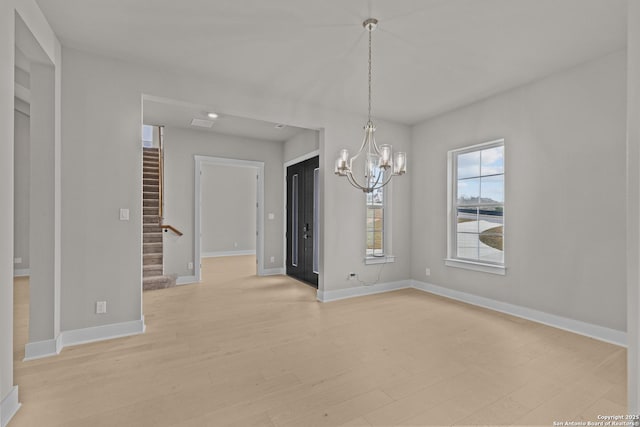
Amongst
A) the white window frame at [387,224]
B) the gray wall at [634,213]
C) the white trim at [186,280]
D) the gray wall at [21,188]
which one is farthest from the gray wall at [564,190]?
the gray wall at [21,188]

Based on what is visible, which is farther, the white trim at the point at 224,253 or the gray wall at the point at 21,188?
the white trim at the point at 224,253

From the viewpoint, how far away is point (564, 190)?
331cm

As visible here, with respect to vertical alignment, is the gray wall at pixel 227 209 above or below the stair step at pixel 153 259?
above

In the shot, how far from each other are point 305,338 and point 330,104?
308 centimetres

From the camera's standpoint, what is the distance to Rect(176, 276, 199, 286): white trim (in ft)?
18.0

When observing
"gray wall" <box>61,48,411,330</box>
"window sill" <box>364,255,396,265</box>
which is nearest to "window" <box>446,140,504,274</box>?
"window sill" <box>364,255,396,265</box>

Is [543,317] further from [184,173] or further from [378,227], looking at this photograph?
[184,173]

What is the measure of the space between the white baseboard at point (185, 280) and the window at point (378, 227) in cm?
319

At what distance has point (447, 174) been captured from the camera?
4.65 m

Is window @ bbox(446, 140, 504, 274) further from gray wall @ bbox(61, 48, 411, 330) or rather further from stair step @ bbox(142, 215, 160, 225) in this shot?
stair step @ bbox(142, 215, 160, 225)

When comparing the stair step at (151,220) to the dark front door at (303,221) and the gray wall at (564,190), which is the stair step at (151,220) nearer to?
the dark front door at (303,221)

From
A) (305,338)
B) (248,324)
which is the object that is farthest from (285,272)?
(305,338)

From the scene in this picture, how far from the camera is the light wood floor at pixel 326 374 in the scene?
1907mm

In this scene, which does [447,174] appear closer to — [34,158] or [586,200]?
[586,200]
